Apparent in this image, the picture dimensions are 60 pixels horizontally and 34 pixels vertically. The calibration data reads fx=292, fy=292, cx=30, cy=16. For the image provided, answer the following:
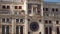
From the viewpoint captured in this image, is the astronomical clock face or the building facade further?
the astronomical clock face

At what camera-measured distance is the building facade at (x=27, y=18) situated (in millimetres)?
97125

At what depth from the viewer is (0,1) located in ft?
328

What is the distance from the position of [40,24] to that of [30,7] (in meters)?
6.64

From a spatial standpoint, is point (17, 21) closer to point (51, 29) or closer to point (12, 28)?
point (12, 28)

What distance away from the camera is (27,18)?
97.6 meters

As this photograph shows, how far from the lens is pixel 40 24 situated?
98250mm

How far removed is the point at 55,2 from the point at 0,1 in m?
19.1

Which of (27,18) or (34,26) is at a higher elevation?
(27,18)

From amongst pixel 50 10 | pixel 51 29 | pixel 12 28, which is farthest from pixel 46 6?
pixel 12 28

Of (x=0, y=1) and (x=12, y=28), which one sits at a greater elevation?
(x=0, y=1)

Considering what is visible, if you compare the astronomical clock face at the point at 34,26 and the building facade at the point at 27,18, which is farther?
the astronomical clock face at the point at 34,26

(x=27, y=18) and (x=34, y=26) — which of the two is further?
(x=34, y=26)

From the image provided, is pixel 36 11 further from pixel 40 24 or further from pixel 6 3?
pixel 6 3

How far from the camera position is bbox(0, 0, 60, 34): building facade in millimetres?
97125
